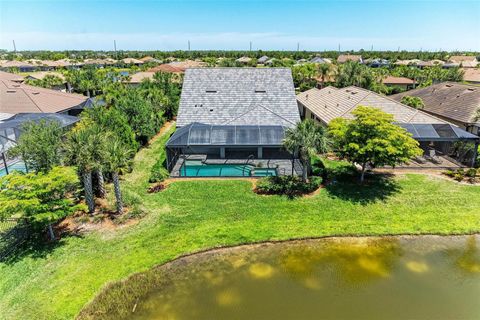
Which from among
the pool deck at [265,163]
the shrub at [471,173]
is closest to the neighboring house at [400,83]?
the shrub at [471,173]

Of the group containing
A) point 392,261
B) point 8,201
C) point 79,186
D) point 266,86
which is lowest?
point 392,261

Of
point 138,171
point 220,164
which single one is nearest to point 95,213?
point 138,171

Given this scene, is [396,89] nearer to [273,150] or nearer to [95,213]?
[273,150]

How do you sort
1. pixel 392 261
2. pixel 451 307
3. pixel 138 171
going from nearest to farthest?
pixel 451 307, pixel 392 261, pixel 138 171

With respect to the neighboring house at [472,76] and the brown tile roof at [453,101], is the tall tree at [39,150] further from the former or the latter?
the neighboring house at [472,76]

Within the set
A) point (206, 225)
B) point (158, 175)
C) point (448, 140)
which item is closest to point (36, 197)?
point (206, 225)

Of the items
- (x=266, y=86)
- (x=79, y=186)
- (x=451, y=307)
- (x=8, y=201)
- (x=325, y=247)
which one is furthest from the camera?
(x=266, y=86)
